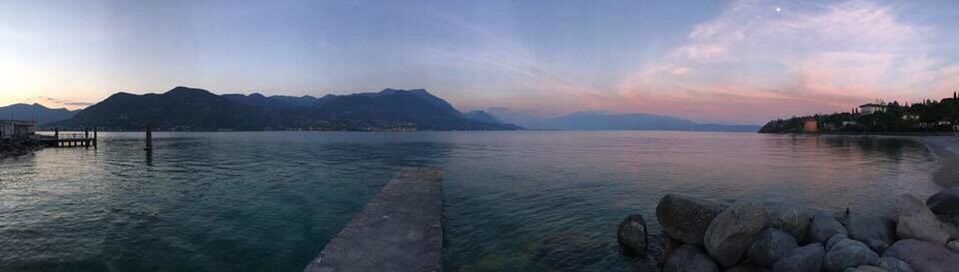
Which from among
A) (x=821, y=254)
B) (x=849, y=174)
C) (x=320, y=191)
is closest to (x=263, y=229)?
(x=320, y=191)

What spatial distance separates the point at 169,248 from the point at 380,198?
A: 803cm

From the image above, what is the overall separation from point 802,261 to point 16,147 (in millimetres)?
87376

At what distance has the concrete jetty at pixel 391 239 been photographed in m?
11.4

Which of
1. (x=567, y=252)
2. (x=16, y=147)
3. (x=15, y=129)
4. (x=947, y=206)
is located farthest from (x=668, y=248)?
(x=15, y=129)

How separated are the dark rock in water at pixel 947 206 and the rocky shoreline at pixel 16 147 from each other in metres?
79.8

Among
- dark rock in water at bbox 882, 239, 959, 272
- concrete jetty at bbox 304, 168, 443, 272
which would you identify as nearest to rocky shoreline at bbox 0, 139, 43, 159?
concrete jetty at bbox 304, 168, 443, 272

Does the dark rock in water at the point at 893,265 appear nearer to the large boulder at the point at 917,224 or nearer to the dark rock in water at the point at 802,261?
the dark rock in water at the point at 802,261

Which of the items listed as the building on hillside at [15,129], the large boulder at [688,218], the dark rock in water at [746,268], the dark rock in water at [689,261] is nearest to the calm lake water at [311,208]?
the dark rock in water at [689,261]

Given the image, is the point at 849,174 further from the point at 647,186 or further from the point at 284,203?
the point at 284,203

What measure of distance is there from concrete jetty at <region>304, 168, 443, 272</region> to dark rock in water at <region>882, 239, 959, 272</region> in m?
10.2

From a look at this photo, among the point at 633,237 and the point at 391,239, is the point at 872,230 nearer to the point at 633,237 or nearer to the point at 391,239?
the point at 633,237

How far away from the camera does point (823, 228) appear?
12094 millimetres

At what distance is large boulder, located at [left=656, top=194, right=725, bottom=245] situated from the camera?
486 inches

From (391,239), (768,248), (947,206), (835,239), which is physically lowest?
(391,239)
